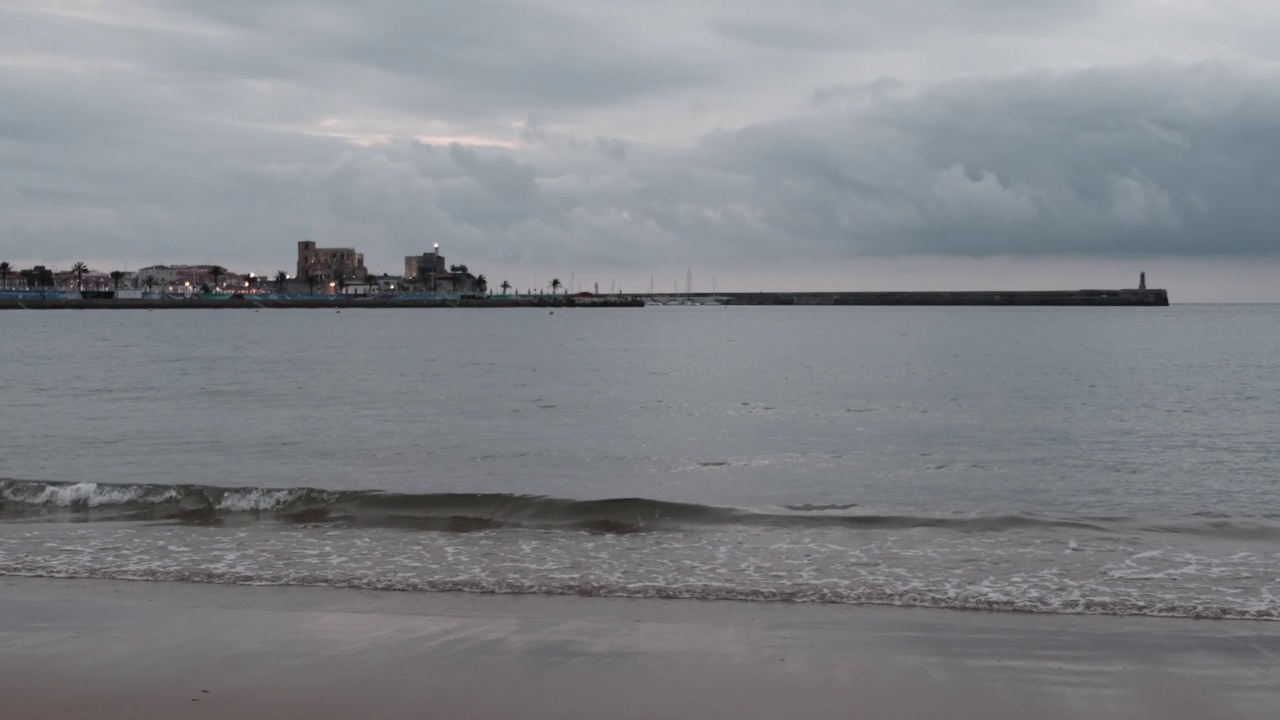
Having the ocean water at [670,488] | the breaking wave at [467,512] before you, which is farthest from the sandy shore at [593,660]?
the breaking wave at [467,512]

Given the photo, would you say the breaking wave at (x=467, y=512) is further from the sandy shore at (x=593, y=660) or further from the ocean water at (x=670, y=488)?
the sandy shore at (x=593, y=660)

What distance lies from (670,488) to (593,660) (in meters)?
10.5

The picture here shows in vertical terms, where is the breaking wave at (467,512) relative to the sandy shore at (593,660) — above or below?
below

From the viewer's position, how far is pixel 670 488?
62.4 ft

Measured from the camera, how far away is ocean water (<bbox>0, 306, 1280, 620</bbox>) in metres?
12.0

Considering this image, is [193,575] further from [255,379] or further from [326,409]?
[255,379]

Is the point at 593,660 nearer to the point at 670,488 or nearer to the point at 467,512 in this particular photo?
the point at 467,512

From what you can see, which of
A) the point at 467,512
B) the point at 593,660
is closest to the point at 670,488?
the point at 467,512

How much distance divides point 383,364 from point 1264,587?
168 ft

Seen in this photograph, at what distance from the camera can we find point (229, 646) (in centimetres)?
899

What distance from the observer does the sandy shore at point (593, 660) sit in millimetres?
7621

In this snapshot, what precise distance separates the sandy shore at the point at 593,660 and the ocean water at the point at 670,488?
3.16 feet

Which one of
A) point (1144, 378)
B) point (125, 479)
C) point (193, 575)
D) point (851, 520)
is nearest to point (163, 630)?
point (193, 575)

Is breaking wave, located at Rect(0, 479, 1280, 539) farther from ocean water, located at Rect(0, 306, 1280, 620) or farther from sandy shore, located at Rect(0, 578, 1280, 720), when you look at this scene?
sandy shore, located at Rect(0, 578, 1280, 720)
